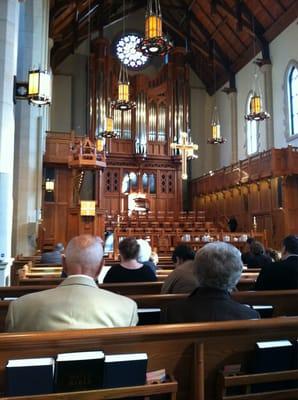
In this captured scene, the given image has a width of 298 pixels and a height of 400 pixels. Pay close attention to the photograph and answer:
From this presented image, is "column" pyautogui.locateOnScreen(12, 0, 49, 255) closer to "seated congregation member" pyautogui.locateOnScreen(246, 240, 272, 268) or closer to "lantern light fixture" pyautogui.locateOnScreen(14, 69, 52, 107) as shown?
"lantern light fixture" pyautogui.locateOnScreen(14, 69, 52, 107)

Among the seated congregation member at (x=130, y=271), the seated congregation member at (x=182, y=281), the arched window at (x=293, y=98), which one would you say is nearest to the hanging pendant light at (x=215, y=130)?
the arched window at (x=293, y=98)

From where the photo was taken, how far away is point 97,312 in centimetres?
179

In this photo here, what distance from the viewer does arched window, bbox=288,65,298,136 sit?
45.5ft

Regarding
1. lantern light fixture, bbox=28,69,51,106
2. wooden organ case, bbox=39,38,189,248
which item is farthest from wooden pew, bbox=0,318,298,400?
wooden organ case, bbox=39,38,189,248

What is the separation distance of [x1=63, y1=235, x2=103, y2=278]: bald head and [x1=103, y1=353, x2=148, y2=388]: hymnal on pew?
1.58 feet

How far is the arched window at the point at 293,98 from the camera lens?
13875 mm

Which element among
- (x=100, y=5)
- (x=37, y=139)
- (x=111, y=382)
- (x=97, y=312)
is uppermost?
(x=100, y=5)

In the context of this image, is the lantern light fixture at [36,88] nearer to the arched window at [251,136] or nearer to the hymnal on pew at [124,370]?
the hymnal on pew at [124,370]

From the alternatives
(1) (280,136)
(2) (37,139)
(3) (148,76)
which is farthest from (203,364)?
(3) (148,76)

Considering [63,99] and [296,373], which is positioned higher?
[63,99]

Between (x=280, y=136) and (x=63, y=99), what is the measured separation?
9.86m

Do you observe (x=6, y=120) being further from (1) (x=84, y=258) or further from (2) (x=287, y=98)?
(2) (x=287, y=98)

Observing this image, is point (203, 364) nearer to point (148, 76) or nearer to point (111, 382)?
point (111, 382)

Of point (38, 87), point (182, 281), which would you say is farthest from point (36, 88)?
point (182, 281)
